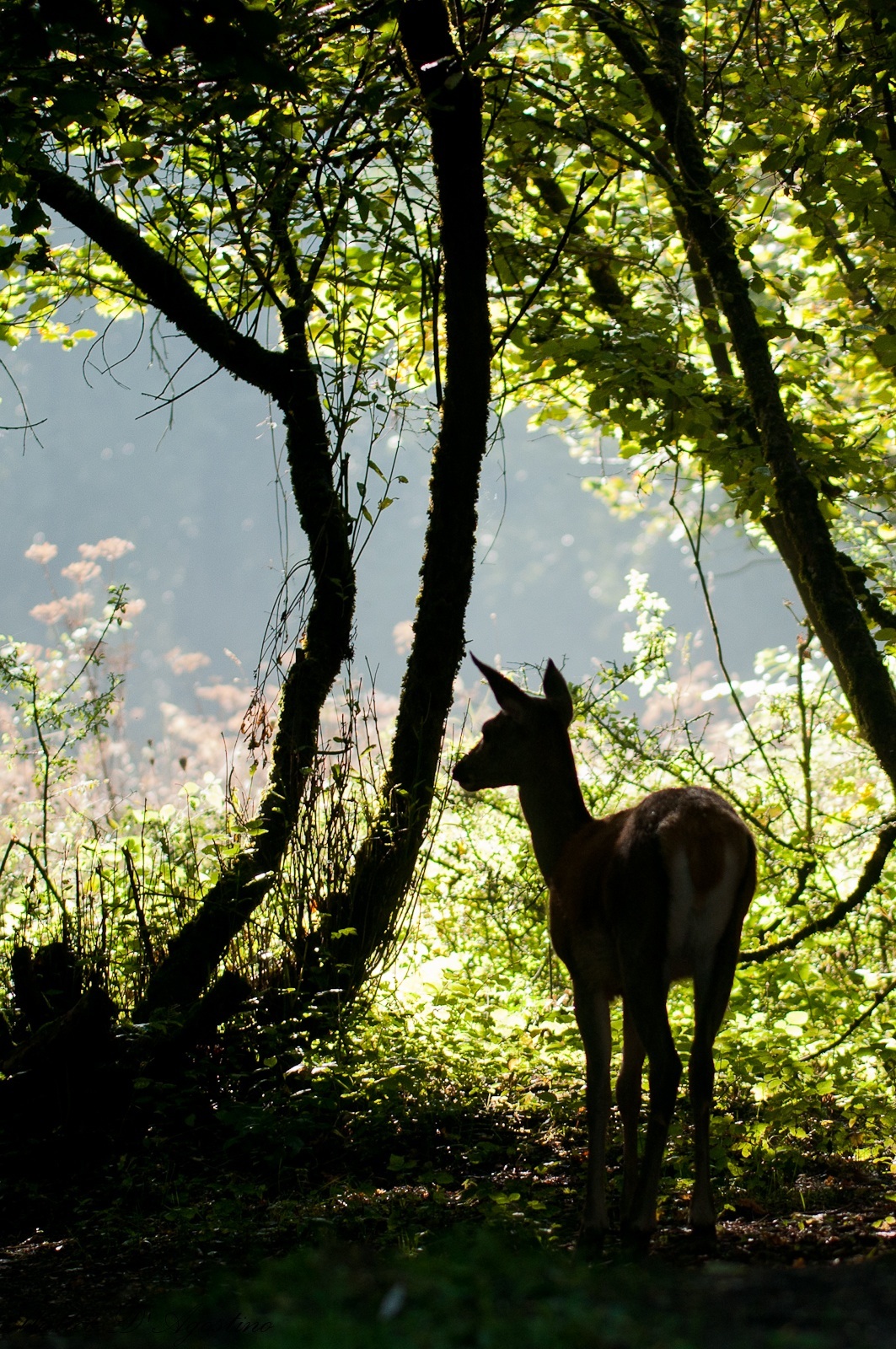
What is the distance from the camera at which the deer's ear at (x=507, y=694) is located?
4656mm

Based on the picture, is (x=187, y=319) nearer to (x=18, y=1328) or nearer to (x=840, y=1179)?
(x=18, y=1328)

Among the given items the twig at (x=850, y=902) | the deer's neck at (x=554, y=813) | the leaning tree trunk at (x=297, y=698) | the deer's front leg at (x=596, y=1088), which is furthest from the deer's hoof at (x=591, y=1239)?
the leaning tree trunk at (x=297, y=698)

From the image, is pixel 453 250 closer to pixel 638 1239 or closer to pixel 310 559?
pixel 310 559

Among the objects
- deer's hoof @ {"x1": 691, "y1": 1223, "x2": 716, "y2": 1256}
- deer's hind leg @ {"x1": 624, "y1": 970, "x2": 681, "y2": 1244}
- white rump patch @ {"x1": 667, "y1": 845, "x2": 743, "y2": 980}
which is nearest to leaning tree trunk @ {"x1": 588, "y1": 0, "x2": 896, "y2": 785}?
white rump patch @ {"x1": 667, "y1": 845, "x2": 743, "y2": 980}

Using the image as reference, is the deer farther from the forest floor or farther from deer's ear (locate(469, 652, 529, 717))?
deer's ear (locate(469, 652, 529, 717))

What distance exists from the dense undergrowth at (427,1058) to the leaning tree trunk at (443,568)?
0.20 metres

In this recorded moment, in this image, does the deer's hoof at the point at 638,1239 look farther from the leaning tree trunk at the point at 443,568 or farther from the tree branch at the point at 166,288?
the tree branch at the point at 166,288

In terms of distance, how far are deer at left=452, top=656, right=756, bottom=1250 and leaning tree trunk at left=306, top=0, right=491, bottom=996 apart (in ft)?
5.22

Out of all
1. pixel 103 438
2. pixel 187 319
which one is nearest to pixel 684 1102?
pixel 187 319

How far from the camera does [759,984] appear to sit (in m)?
5.71

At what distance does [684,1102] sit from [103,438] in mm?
14928

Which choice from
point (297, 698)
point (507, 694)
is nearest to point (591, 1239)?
point (507, 694)

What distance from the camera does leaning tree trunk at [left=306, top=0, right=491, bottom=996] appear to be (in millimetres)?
5449

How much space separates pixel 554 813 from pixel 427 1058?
1388mm
